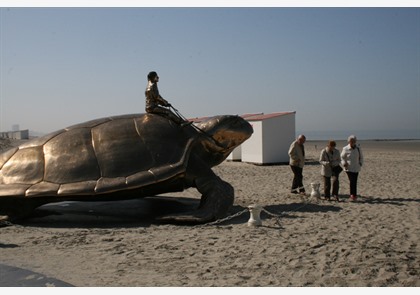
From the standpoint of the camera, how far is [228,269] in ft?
17.6

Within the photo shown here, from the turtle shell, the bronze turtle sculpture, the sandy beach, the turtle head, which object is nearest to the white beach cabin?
the sandy beach

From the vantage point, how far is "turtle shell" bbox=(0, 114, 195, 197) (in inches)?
322

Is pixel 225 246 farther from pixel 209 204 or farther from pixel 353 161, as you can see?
pixel 353 161

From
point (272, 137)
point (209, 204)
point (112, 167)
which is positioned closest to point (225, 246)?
point (209, 204)

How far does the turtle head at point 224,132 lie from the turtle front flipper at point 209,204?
41.9 inches

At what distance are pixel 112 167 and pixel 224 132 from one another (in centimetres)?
280

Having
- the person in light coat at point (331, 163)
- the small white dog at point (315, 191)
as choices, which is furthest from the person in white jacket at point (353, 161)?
the small white dog at point (315, 191)

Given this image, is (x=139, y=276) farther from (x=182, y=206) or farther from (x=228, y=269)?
(x=182, y=206)

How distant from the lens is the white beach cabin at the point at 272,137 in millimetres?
22312

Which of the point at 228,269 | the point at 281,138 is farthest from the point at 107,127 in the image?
the point at 281,138

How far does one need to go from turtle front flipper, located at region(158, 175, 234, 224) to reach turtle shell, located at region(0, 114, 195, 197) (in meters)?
0.70

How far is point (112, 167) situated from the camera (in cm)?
841

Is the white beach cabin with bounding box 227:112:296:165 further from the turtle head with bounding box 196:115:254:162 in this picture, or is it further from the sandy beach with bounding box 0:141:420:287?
the turtle head with bounding box 196:115:254:162

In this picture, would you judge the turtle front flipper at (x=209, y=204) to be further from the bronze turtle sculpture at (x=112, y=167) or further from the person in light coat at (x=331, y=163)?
the person in light coat at (x=331, y=163)
